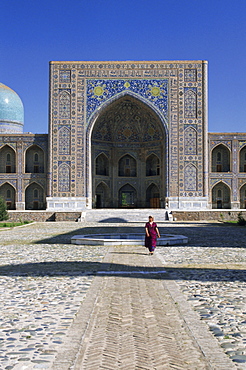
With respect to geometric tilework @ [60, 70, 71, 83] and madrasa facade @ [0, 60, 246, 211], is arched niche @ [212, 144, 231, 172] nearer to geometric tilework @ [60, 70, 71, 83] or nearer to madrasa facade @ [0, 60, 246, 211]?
madrasa facade @ [0, 60, 246, 211]

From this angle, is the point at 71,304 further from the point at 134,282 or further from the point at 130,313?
the point at 134,282

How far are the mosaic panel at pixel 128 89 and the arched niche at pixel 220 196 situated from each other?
6.90m

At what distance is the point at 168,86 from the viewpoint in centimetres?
2805

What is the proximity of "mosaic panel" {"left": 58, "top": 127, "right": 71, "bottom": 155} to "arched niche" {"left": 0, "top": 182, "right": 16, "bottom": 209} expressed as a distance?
5518mm

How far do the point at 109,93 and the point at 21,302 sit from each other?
2488cm

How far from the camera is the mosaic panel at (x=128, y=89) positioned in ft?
92.1

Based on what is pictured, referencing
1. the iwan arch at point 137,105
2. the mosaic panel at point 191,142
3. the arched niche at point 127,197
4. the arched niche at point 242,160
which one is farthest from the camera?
the arched niche at point 127,197

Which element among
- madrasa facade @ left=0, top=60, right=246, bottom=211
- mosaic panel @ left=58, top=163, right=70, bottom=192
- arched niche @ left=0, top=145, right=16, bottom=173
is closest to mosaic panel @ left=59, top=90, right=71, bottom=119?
madrasa facade @ left=0, top=60, right=246, bottom=211

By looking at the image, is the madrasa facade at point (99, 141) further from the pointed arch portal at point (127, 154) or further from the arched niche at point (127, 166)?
the arched niche at point (127, 166)

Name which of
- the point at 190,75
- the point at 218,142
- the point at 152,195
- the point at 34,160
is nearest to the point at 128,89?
the point at 190,75

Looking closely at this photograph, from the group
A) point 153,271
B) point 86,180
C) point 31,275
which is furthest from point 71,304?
point 86,180

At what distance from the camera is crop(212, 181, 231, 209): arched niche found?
1208 inches

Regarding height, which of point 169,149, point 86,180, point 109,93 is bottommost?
point 86,180

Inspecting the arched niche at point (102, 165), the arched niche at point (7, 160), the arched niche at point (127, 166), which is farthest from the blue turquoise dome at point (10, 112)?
the arched niche at point (127, 166)
